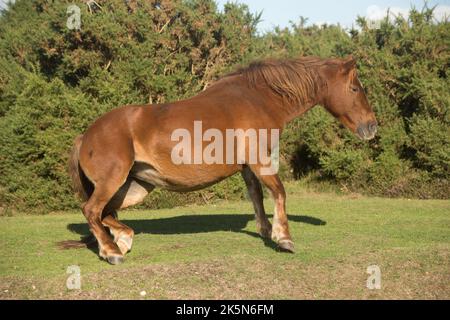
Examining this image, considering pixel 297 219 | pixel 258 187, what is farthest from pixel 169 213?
pixel 258 187

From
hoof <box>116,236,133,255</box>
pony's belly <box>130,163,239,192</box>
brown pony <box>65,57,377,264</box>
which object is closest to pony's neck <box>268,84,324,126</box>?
brown pony <box>65,57,377,264</box>

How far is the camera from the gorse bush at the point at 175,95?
1473 centimetres

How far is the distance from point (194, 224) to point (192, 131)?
3950mm

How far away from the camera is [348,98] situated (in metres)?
8.91

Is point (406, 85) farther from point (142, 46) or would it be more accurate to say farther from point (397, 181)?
point (142, 46)

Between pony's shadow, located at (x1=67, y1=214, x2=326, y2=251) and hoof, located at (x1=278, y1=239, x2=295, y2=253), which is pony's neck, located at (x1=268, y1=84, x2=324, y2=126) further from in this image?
pony's shadow, located at (x1=67, y1=214, x2=326, y2=251)

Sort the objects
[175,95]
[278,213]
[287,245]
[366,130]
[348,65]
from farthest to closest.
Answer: [175,95] < [366,130] < [348,65] < [278,213] < [287,245]

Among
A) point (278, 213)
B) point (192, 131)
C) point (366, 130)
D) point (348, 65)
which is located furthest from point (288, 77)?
point (278, 213)

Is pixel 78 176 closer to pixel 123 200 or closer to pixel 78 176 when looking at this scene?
pixel 78 176

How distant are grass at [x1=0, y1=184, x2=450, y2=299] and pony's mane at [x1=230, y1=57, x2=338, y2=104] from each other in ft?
7.42

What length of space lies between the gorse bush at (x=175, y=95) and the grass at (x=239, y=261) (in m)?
3.12

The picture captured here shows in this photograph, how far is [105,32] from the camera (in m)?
17.8

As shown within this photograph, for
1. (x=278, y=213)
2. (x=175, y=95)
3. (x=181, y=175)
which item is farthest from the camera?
(x=175, y=95)

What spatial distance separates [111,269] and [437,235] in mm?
5492
